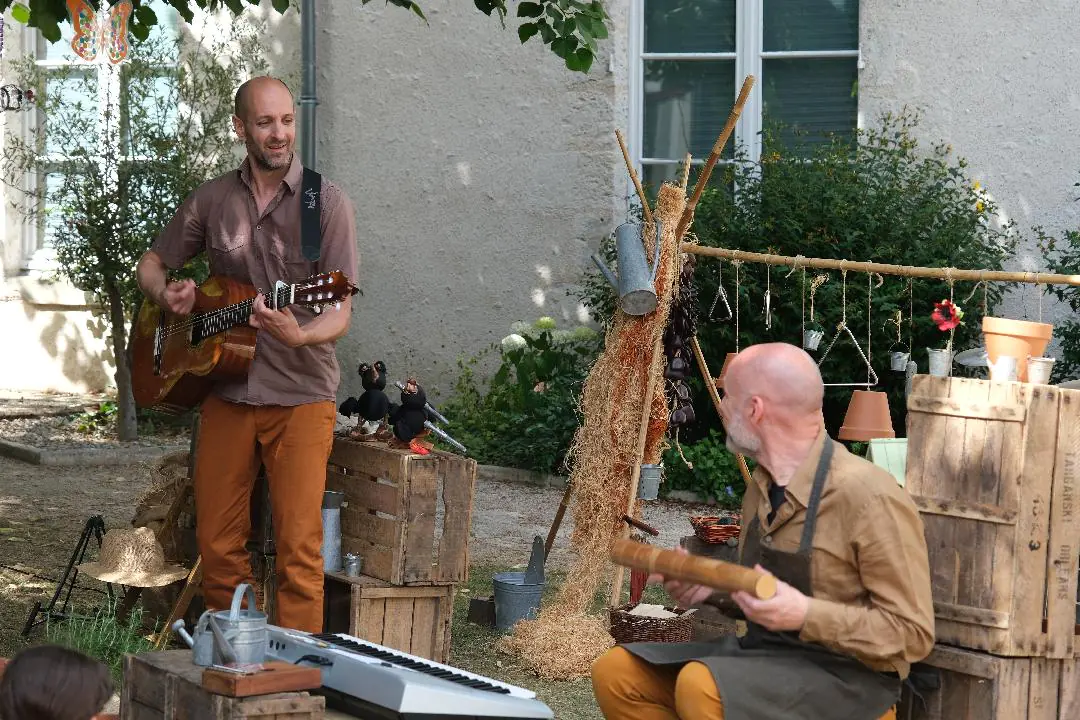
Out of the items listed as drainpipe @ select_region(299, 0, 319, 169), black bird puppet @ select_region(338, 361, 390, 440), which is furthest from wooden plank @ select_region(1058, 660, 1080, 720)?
drainpipe @ select_region(299, 0, 319, 169)

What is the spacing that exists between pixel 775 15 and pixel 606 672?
303 inches

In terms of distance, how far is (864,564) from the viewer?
11.2ft

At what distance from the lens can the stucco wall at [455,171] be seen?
10.9 metres

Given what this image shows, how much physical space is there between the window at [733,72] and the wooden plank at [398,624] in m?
5.80

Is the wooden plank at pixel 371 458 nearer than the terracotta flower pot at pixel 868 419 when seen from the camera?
Yes

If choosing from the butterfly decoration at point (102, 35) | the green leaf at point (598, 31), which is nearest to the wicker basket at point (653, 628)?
the green leaf at point (598, 31)

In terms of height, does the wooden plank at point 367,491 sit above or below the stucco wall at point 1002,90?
below

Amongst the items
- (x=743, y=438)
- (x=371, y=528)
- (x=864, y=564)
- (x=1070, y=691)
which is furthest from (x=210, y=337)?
(x=1070, y=691)

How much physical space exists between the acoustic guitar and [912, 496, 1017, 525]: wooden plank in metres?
2.01

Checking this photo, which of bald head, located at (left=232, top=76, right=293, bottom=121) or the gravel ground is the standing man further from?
the gravel ground

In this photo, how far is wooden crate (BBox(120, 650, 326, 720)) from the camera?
11.5 feet

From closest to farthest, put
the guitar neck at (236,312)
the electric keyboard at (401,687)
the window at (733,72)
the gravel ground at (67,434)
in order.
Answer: the electric keyboard at (401,687)
the guitar neck at (236,312)
the window at (733,72)
the gravel ground at (67,434)

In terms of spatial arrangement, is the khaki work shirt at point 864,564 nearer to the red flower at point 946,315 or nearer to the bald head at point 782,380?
the bald head at point 782,380

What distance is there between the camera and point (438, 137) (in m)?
11.4
